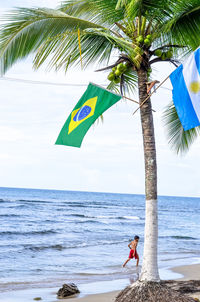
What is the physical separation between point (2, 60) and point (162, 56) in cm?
295

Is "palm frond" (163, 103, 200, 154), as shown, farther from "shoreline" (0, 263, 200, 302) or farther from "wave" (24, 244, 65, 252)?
"wave" (24, 244, 65, 252)

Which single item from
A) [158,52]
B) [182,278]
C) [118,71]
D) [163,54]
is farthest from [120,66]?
[182,278]

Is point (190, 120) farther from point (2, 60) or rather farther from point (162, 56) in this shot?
point (2, 60)

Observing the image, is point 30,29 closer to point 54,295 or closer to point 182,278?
point 54,295

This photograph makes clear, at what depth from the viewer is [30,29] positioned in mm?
7352

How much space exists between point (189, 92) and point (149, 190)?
186cm

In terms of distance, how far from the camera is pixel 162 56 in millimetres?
7375

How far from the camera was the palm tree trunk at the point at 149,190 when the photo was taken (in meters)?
6.85

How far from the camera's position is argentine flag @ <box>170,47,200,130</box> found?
6379 mm

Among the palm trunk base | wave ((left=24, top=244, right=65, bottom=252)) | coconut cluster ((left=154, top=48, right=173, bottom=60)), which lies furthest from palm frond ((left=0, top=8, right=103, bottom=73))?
wave ((left=24, top=244, right=65, bottom=252))

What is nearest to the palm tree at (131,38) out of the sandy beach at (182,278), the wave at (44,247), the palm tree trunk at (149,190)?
the palm tree trunk at (149,190)

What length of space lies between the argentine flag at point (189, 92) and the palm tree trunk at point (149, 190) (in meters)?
0.87

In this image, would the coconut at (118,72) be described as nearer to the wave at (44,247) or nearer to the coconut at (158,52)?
the coconut at (158,52)

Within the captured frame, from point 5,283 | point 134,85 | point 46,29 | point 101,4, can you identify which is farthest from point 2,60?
point 5,283
